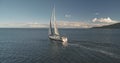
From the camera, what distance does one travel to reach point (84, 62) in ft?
157

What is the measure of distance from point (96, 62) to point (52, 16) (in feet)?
255

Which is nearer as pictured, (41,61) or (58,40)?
(41,61)

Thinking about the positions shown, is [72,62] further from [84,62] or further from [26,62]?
[26,62]

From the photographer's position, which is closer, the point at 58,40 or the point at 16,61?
the point at 16,61

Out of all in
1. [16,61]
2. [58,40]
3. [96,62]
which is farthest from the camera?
[58,40]

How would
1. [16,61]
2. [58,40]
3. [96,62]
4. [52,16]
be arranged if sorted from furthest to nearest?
[52,16]
[58,40]
[16,61]
[96,62]

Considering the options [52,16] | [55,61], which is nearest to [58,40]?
[52,16]

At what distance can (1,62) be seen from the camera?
163ft

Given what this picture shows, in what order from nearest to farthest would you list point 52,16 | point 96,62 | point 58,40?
1. point 96,62
2. point 58,40
3. point 52,16

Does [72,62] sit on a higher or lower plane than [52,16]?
lower

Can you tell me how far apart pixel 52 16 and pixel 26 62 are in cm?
7410

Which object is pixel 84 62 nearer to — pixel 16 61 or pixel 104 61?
pixel 104 61

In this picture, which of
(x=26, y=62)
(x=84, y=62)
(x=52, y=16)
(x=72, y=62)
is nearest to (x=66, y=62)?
(x=72, y=62)

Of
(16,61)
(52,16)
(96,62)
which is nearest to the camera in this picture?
(96,62)
